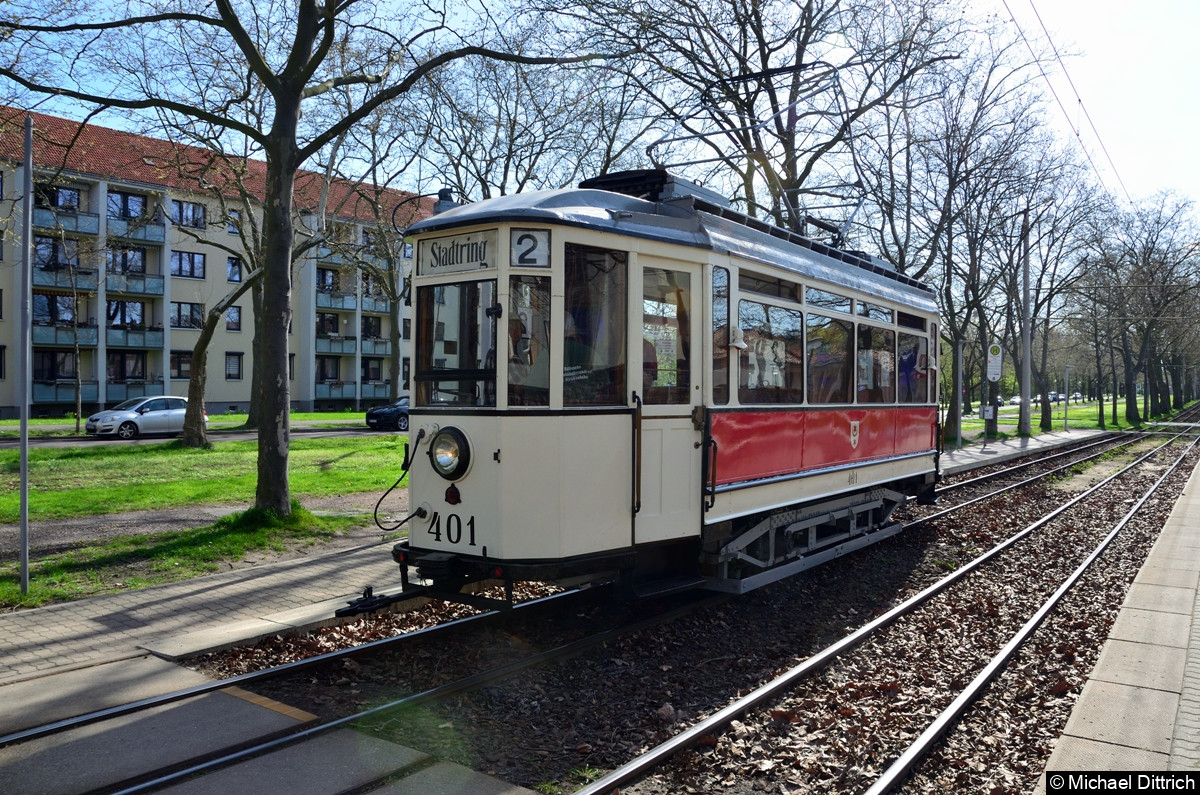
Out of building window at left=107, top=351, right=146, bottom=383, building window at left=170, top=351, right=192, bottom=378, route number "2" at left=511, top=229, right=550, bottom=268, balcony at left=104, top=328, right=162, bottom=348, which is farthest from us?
building window at left=170, top=351, right=192, bottom=378

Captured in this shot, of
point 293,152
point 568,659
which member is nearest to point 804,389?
point 568,659

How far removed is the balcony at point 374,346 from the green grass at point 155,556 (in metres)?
45.8

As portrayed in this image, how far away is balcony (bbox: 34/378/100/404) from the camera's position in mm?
41625

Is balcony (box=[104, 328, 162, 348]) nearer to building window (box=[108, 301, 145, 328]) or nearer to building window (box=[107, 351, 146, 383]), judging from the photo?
building window (box=[108, 301, 145, 328])

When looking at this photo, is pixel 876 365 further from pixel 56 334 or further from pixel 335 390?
pixel 335 390

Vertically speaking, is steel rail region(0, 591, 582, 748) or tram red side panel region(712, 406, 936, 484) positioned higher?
tram red side panel region(712, 406, 936, 484)

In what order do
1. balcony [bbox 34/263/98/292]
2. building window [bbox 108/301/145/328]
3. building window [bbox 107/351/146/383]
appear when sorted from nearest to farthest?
balcony [bbox 34/263/98/292] < building window [bbox 108/301/145/328] < building window [bbox 107/351/146/383]

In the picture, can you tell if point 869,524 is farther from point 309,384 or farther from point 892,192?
point 309,384

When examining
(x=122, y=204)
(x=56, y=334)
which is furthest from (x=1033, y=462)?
(x=56, y=334)

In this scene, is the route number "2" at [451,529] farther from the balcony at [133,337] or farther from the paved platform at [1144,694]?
the balcony at [133,337]

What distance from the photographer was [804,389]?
27.5 ft

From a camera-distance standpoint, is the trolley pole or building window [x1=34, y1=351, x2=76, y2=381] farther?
Answer: building window [x1=34, y1=351, x2=76, y2=381]

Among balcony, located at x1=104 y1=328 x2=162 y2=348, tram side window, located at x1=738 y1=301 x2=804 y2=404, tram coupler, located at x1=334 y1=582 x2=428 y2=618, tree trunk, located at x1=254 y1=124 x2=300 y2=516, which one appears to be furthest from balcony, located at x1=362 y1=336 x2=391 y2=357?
→ tram coupler, located at x1=334 y1=582 x2=428 y2=618

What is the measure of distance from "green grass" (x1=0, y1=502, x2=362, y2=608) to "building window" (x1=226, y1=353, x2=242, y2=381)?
4021cm
